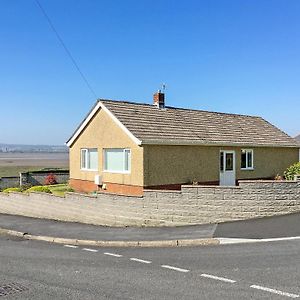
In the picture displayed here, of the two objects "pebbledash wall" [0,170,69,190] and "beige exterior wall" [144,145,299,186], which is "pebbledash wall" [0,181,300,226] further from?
"pebbledash wall" [0,170,69,190]

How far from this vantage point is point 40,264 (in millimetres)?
9188

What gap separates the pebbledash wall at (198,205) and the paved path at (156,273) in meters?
3.14

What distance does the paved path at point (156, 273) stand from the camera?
6688mm

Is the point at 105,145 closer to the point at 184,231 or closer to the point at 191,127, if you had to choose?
the point at 191,127

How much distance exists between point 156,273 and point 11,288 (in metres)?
2.68

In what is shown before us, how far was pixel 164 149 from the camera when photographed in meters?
18.8

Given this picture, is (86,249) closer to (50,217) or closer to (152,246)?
(152,246)

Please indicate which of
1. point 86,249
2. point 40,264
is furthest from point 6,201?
point 40,264

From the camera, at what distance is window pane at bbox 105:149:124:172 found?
19688mm

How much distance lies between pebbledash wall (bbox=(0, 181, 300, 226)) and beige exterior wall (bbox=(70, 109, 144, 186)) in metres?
3.32

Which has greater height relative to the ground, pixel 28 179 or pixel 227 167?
pixel 227 167

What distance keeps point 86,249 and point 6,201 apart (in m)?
10.9

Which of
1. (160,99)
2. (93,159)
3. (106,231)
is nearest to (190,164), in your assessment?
(160,99)

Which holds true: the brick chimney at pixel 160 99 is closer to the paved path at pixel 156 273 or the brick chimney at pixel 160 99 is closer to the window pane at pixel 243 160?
the window pane at pixel 243 160
